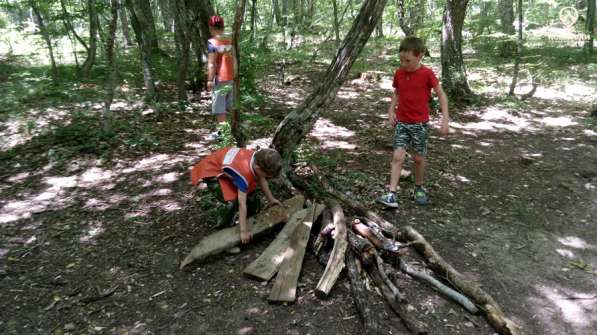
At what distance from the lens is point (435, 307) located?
10.6 feet

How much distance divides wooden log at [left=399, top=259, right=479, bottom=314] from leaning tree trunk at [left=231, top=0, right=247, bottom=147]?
2.47 meters

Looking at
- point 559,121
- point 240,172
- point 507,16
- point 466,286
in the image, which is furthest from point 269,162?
point 507,16

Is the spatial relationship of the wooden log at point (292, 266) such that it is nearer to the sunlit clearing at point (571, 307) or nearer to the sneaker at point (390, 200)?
the sneaker at point (390, 200)

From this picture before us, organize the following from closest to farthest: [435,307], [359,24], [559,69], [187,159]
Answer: [435,307], [359,24], [187,159], [559,69]

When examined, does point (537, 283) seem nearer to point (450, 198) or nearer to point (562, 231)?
point (562, 231)

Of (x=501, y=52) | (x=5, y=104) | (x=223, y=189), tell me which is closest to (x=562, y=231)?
(x=223, y=189)

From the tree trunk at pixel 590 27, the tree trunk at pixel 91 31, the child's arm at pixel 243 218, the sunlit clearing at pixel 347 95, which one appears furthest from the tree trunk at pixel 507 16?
the child's arm at pixel 243 218

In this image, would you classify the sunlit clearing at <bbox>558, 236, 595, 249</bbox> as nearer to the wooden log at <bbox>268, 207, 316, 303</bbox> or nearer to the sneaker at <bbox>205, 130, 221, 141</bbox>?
the wooden log at <bbox>268, 207, 316, 303</bbox>

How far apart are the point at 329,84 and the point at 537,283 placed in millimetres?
3183

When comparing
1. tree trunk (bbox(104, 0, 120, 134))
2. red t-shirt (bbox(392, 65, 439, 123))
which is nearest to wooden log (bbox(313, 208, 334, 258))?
red t-shirt (bbox(392, 65, 439, 123))

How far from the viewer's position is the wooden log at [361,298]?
9.36ft

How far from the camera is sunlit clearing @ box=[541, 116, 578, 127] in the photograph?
834 cm

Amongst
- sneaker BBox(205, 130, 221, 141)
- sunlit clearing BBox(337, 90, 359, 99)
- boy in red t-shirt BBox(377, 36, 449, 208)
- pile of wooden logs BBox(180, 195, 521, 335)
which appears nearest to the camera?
pile of wooden logs BBox(180, 195, 521, 335)

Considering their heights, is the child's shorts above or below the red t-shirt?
below
